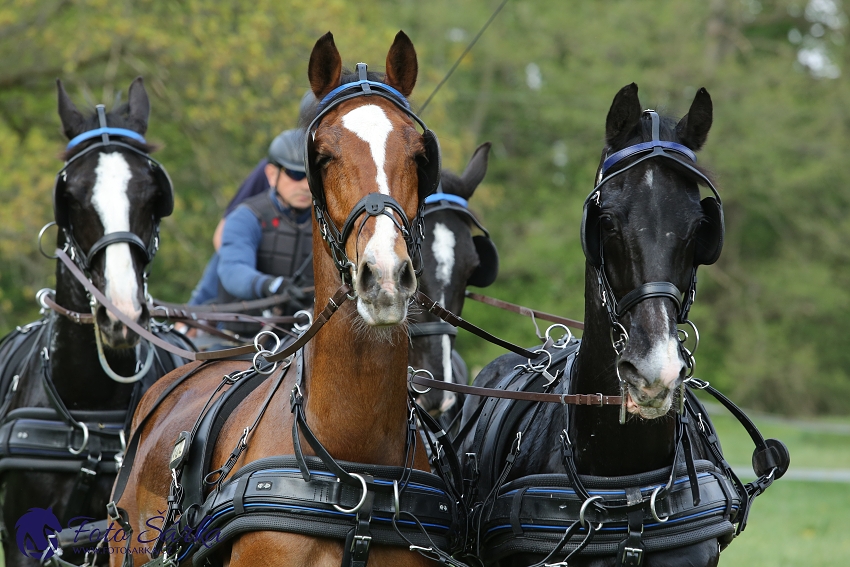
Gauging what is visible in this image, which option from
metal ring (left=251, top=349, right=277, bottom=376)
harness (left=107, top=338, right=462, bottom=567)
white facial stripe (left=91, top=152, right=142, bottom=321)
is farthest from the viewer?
white facial stripe (left=91, top=152, right=142, bottom=321)

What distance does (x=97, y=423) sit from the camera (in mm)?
4484

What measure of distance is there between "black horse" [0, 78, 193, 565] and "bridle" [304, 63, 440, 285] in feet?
5.19

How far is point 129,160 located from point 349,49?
755 cm

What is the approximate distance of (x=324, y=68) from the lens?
3.12m

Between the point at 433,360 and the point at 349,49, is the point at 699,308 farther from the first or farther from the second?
the point at 433,360

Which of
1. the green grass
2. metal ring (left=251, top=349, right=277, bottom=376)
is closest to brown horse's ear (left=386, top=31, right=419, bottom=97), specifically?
metal ring (left=251, top=349, right=277, bottom=376)

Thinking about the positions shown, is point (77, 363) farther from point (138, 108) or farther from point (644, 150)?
point (644, 150)

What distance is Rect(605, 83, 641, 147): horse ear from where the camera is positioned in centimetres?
320

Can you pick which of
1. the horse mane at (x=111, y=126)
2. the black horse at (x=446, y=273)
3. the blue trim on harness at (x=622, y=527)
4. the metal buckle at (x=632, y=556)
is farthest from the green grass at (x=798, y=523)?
the horse mane at (x=111, y=126)

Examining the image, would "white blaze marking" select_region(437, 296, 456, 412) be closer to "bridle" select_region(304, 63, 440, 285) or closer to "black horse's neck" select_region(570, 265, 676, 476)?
"black horse's neck" select_region(570, 265, 676, 476)

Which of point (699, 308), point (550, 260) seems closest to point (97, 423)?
point (550, 260)

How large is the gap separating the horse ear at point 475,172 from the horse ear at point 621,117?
1961mm

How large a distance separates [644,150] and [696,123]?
0.92ft

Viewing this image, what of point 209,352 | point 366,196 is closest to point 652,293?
point 366,196
